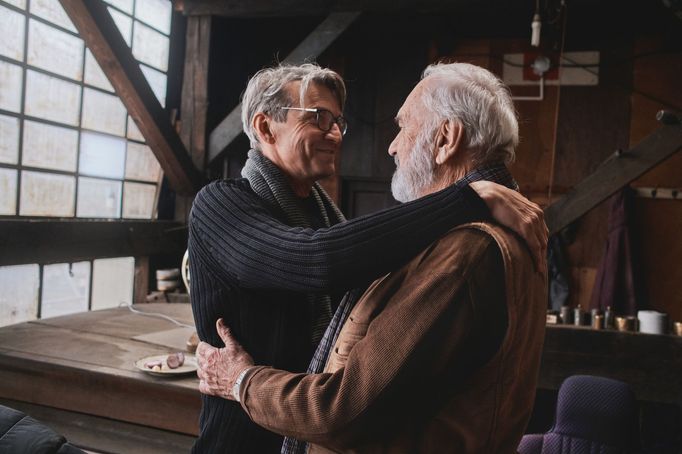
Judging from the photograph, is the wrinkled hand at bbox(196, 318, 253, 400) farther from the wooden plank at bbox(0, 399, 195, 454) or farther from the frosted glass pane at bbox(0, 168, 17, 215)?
the frosted glass pane at bbox(0, 168, 17, 215)

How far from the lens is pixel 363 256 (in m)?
1.06

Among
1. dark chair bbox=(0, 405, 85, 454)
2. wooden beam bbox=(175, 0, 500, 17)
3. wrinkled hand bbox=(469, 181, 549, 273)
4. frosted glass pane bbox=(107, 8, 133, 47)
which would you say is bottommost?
dark chair bbox=(0, 405, 85, 454)

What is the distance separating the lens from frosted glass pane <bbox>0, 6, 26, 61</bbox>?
3.37 m

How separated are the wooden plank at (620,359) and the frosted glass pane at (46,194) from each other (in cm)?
347

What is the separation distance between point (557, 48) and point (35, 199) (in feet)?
16.0

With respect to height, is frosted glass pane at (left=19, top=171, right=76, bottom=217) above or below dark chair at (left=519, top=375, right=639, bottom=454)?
above

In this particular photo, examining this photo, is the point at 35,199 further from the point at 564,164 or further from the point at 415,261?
the point at 564,164

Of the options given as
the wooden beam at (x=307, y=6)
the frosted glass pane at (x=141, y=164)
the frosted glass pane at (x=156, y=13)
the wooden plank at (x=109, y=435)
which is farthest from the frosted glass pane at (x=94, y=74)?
the wooden plank at (x=109, y=435)

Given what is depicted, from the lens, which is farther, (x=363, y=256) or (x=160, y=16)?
(x=160, y=16)

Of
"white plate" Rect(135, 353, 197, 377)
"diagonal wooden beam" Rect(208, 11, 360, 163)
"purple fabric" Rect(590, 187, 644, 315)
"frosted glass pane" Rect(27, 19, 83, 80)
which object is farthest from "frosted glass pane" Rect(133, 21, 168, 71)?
"purple fabric" Rect(590, 187, 644, 315)

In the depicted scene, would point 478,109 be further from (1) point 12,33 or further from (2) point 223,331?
(1) point 12,33

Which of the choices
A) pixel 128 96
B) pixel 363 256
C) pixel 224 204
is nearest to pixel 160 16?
pixel 128 96

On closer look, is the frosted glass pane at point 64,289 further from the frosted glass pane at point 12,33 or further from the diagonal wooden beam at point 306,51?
the diagonal wooden beam at point 306,51

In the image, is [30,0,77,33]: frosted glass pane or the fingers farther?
[30,0,77,33]: frosted glass pane
